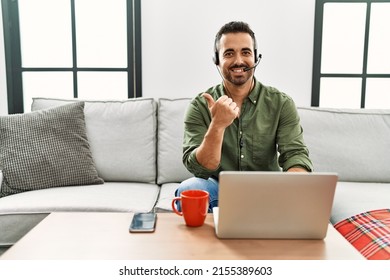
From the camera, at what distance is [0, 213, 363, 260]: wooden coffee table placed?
831 mm

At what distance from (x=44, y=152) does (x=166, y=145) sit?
24.0 inches

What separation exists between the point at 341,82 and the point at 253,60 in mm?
1279

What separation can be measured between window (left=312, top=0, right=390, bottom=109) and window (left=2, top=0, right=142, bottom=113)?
1.20 m

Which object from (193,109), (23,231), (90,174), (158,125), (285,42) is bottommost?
(23,231)

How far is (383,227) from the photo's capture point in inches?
51.9

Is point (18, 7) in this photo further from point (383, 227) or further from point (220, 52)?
point (383, 227)

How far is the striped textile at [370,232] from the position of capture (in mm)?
1205

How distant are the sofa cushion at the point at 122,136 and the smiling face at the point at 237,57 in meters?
0.70

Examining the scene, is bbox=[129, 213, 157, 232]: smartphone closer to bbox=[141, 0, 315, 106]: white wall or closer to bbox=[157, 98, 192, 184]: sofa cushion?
bbox=[157, 98, 192, 184]: sofa cushion

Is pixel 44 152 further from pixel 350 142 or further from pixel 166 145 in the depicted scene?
pixel 350 142

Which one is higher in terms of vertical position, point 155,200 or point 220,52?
point 220,52

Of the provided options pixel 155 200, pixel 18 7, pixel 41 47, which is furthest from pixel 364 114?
pixel 18 7

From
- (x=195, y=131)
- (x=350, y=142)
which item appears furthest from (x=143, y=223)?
(x=350, y=142)

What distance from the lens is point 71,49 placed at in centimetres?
253
